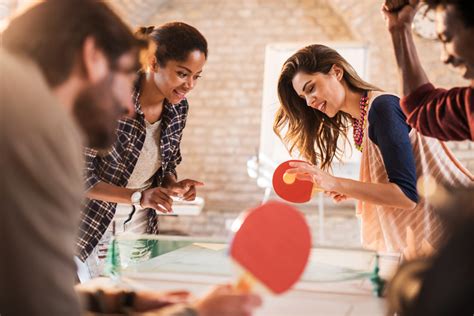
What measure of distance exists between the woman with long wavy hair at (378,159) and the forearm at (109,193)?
0.65 meters

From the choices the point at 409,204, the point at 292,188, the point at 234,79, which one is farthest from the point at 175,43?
the point at 234,79

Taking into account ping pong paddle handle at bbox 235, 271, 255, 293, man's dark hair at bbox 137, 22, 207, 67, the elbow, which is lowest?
ping pong paddle handle at bbox 235, 271, 255, 293

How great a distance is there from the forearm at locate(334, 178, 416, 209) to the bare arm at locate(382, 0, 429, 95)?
487 mm

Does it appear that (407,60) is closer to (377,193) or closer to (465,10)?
(465,10)

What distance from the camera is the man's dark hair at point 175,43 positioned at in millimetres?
2336

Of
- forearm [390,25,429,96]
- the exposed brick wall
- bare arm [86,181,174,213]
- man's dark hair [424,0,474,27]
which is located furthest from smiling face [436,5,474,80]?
the exposed brick wall

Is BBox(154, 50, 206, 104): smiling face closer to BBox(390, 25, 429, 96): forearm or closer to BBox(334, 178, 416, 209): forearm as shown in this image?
BBox(334, 178, 416, 209): forearm

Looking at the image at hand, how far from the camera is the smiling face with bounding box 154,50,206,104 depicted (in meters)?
2.33

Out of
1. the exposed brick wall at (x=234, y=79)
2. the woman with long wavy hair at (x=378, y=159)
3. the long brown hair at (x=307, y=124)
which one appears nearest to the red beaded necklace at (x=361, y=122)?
the woman with long wavy hair at (x=378, y=159)

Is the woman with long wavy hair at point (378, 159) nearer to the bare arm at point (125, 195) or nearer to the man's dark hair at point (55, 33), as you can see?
the bare arm at point (125, 195)

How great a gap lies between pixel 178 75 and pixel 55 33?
1.39m

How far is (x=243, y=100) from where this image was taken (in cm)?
671

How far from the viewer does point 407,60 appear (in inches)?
58.4

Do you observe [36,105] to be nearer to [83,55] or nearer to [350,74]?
[83,55]
